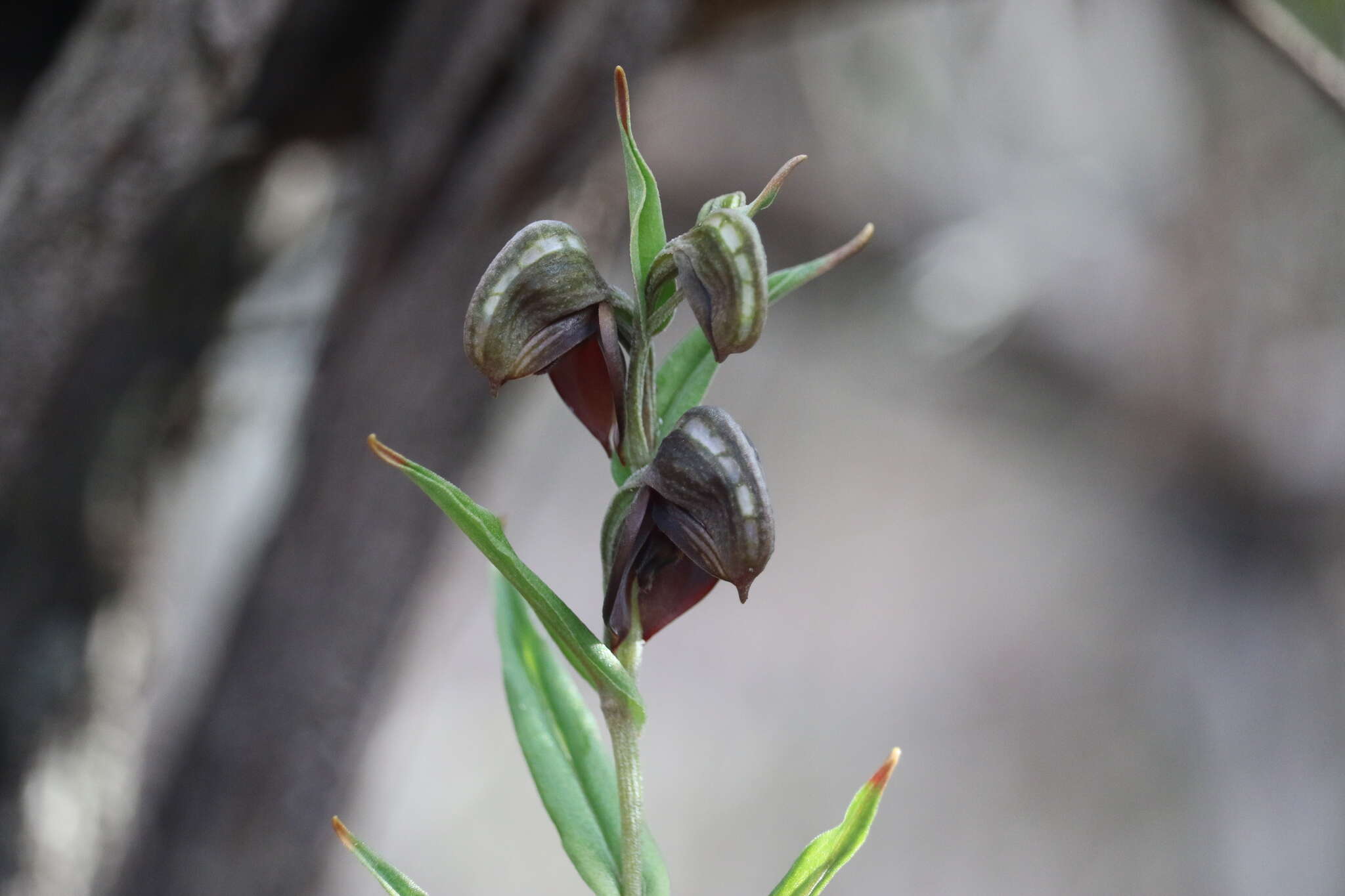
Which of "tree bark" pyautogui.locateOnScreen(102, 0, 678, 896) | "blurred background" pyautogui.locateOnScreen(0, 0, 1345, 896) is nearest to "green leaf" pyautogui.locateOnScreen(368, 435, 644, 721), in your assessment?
"blurred background" pyautogui.locateOnScreen(0, 0, 1345, 896)

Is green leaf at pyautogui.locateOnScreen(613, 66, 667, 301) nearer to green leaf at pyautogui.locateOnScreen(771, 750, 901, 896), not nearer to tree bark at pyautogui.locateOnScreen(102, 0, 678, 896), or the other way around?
green leaf at pyautogui.locateOnScreen(771, 750, 901, 896)

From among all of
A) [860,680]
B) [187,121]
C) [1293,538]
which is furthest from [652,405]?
[1293,538]

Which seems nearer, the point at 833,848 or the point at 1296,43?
the point at 833,848

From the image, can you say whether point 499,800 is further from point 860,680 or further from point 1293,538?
point 1293,538

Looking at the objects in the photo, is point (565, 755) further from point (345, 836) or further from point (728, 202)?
point (728, 202)

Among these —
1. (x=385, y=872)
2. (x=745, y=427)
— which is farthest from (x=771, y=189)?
(x=745, y=427)

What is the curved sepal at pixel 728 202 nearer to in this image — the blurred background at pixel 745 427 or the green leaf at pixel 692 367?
the green leaf at pixel 692 367
